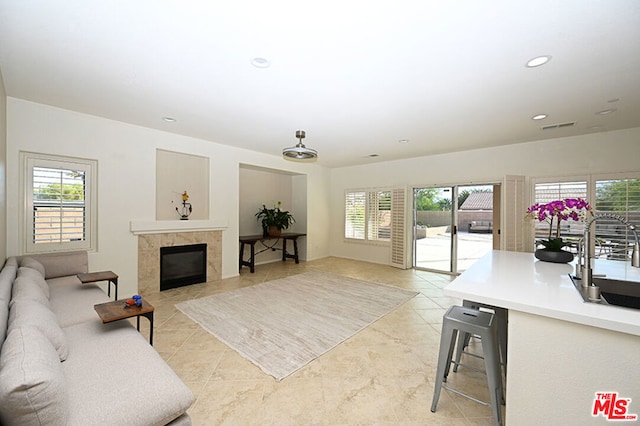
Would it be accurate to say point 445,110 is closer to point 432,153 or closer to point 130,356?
point 432,153

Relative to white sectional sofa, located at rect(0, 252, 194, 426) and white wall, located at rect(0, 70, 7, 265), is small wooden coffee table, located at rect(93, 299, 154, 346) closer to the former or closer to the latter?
white sectional sofa, located at rect(0, 252, 194, 426)

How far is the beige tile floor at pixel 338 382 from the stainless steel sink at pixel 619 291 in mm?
1048

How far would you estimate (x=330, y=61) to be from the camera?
2.21m

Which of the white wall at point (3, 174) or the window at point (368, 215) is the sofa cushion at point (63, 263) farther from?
the window at point (368, 215)

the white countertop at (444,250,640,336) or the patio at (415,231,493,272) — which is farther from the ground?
the white countertop at (444,250,640,336)

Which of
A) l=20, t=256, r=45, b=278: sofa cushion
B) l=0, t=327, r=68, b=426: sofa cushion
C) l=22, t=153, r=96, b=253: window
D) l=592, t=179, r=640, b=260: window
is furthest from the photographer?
l=592, t=179, r=640, b=260: window

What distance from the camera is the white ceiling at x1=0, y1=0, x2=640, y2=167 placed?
65.6 inches

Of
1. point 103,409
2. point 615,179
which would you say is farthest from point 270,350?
point 615,179

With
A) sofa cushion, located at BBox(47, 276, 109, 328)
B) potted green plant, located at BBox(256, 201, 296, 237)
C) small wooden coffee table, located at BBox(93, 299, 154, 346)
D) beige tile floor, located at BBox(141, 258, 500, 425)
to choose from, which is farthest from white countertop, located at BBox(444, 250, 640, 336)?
potted green plant, located at BBox(256, 201, 296, 237)

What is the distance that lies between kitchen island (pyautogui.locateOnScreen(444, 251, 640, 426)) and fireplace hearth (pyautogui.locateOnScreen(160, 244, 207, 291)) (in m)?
4.41

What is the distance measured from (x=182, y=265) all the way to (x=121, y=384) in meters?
3.62

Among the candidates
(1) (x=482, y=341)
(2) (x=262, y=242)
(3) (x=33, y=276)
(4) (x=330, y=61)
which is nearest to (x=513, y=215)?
(1) (x=482, y=341)

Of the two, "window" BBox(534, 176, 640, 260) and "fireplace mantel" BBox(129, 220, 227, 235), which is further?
"fireplace mantel" BBox(129, 220, 227, 235)

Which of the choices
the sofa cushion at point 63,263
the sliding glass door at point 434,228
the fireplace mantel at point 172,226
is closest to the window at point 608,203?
the sliding glass door at point 434,228
